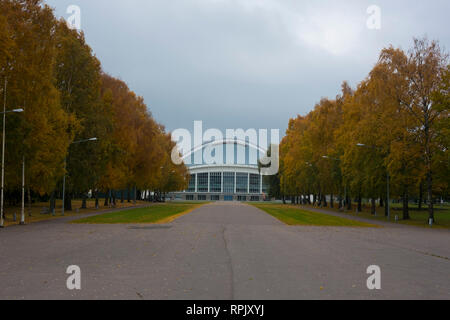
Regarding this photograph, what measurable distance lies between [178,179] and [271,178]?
74.5ft

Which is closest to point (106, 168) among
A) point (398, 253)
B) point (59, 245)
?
point (59, 245)

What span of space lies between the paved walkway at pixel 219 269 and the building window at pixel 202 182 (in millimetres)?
146612

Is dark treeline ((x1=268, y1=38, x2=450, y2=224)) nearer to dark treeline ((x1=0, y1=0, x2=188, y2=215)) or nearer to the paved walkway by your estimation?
the paved walkway

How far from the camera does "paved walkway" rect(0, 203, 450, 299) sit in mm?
8500

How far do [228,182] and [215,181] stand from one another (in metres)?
4.98

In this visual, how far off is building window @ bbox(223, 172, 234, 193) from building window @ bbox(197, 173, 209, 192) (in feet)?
22.9

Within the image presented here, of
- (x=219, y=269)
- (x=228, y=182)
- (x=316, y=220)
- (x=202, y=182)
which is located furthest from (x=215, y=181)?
(x=219, y=269)

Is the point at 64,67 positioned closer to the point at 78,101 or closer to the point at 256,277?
the point at 78,101

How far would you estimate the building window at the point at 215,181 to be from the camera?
16400cm

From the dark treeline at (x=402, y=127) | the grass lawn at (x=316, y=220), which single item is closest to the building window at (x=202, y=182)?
the grass lawn at (x=316, y=220)

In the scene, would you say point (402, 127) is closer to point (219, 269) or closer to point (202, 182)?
point (219, 269)

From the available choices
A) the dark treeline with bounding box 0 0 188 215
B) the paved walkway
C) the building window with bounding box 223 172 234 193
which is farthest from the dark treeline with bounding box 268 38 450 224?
the building window with bounding box 223 172 234 193

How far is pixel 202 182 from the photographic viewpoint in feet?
544

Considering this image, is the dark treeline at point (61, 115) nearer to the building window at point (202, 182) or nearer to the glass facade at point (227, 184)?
the glass facade at point (227, 184)
